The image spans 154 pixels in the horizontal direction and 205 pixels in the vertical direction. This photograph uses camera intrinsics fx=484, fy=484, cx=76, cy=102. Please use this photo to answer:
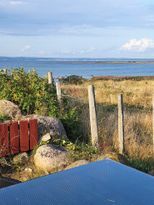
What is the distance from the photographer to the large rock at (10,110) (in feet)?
31.0

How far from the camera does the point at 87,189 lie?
10.2 feet

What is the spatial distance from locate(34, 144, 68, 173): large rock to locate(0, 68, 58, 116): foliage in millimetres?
1960

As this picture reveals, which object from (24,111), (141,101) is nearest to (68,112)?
(24,111)

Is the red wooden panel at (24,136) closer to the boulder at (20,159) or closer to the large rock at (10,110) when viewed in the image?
the boulder at (20,159)

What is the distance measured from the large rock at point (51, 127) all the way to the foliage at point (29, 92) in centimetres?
88

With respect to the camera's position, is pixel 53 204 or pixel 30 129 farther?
pixel 30 129

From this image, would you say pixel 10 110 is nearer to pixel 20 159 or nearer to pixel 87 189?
pixel 20 159

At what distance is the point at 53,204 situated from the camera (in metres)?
2.89

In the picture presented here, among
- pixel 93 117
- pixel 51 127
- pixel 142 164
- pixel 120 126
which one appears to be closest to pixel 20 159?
pixel 51 127

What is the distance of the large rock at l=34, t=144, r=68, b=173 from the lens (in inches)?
302

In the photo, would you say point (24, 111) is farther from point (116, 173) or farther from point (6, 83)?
point (116, 173)

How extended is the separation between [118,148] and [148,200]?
6.27m

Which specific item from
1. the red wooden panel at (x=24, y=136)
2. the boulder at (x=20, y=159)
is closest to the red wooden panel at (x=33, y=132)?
the red wooden panel at (x=24, y=136)

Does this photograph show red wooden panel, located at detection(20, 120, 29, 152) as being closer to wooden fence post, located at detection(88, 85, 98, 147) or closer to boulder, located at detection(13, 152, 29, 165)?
boulder, located at detection(13, 152, 29, 165)
